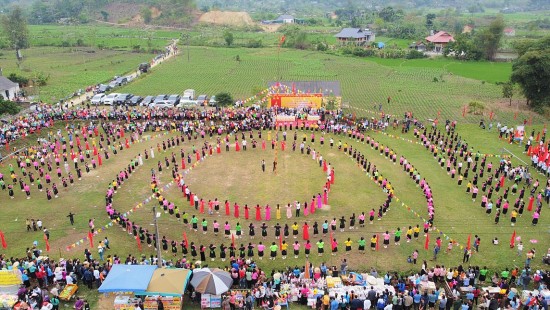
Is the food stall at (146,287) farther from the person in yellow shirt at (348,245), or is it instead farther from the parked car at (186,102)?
the parked car at (186,102)

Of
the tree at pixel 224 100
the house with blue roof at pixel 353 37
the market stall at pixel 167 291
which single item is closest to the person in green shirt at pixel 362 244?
the market stall at pixel 167 291

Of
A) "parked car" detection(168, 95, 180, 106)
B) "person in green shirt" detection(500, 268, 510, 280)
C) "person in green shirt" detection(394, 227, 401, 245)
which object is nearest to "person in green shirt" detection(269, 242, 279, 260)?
"person in green shirt" detection(394, 227, 401, 245)

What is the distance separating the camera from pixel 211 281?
15562 millimetres

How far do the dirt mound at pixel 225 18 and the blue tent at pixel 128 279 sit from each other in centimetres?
9668

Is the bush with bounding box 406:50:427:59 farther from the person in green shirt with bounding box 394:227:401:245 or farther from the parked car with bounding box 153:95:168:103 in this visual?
the person in green shirt with bounding box 394:227:401:245

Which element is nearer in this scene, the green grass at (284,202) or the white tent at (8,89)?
the green grass at (284,202)

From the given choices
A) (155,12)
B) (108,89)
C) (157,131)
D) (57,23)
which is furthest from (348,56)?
(57,23)

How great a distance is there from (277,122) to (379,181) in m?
10.7

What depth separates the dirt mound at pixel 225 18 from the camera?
10773 centimetres

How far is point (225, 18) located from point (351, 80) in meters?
66.1

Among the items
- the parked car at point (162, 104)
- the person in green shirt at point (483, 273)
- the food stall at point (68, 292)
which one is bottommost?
the food stall at point (68, 292)

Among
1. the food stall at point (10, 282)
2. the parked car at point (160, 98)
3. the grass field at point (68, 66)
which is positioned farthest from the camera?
the grass field at point (68, 66)

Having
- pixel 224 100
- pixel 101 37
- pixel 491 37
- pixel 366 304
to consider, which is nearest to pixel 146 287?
pixel 366 304

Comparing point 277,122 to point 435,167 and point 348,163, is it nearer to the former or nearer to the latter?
point 348,163
